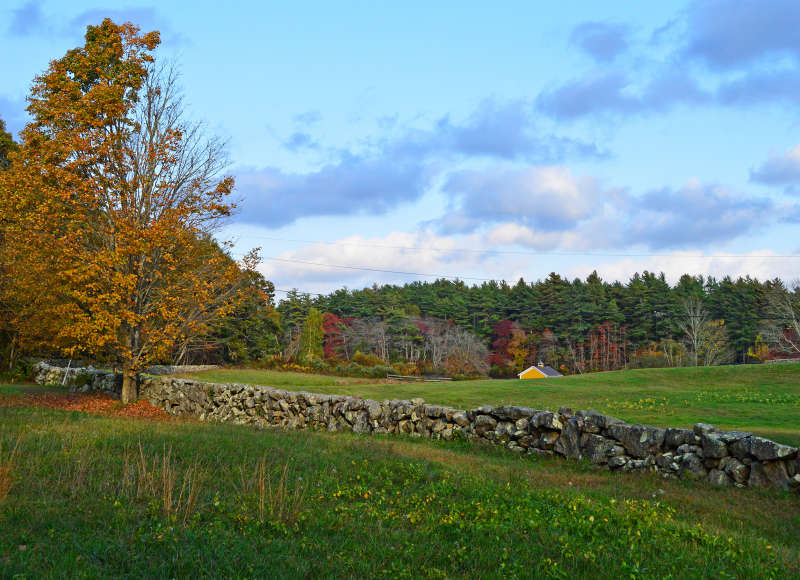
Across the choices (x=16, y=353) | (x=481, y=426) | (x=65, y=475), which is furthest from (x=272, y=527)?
(x=16, y=353)

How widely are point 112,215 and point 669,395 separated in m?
19.7

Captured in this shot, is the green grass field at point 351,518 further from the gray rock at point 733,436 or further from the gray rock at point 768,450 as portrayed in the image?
the gray rock at point 733,436

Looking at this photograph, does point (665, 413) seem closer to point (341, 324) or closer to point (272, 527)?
point (272, 527)

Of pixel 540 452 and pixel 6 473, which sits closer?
pixel 6 473

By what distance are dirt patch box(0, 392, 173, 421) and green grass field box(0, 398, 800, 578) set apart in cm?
735

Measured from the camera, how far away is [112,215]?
54.4 ft

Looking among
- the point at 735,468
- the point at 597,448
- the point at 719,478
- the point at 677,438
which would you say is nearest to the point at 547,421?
the point at 597,448

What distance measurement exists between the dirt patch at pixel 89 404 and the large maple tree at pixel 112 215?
985 millimetres

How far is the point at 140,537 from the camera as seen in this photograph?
15.7ft

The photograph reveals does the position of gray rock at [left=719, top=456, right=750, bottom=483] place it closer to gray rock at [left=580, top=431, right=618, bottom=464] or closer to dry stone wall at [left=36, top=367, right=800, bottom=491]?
dry stone wall at [left=36, top=367, right=800, bottom=491]

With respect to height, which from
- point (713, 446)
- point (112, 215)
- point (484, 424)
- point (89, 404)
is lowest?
point (89, 404)

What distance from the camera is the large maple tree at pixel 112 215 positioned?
623 inches

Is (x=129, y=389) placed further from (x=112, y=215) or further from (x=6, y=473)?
(x=6, y=473)

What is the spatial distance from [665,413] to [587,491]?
922 centimetres
